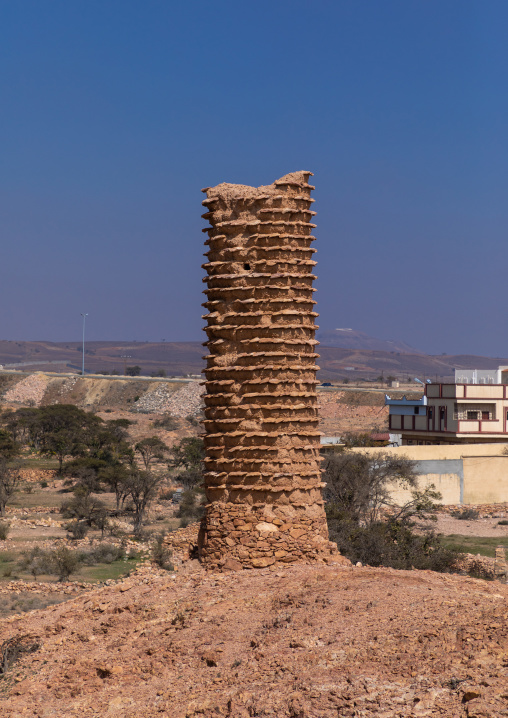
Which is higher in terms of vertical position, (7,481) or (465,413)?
(465,413)

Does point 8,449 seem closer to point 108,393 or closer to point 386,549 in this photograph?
point 386,549

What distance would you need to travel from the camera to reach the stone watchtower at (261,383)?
29.3ft

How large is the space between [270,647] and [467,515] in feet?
84.5

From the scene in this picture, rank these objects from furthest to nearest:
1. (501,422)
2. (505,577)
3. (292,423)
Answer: (501,422), (505,577), (292,423)

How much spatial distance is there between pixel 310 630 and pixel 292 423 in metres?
3.18

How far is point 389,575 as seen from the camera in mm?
7738

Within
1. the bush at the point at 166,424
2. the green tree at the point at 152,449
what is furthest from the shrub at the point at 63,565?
the bush at the point at 166,424

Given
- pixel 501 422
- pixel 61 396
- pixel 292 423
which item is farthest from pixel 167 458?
pixel 61 396

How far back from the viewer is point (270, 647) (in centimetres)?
618

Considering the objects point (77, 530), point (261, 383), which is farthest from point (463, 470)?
point (261, 383)

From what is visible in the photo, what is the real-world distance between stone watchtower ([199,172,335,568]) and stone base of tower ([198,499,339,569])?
0.01 m

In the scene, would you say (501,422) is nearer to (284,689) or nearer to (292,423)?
(292,423)

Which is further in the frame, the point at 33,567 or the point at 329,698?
the point at 33,567

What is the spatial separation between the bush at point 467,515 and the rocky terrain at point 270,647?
75.7ft
